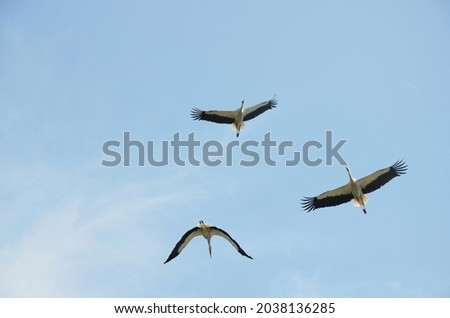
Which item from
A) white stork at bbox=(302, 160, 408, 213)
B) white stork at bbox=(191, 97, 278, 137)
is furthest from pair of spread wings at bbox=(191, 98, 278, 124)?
white stork at bbox=(302, 160, 408, 213)

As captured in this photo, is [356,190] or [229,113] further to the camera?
[229,113]

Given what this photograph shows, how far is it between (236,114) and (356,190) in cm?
555

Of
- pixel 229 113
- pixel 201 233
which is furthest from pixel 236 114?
pixel 201 233

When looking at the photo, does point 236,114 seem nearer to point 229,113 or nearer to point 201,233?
point 229,113

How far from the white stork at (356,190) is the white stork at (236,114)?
4.63 m

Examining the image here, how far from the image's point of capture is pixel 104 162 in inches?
822

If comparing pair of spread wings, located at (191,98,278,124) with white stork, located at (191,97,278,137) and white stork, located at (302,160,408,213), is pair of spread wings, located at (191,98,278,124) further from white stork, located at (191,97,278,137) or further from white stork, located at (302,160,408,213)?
white stork, located at (302,160,408,213)

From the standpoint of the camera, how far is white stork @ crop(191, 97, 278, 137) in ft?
81.3

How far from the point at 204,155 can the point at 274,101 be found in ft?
14.9

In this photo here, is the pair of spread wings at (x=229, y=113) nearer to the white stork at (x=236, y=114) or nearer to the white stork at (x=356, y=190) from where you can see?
the white stork at (x=236, y=114)

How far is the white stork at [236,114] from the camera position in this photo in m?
24.8

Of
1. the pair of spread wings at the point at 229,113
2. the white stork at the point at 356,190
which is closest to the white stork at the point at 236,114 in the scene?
the pair of spread wings at the point at 229,113

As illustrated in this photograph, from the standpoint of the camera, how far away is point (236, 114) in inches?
977
